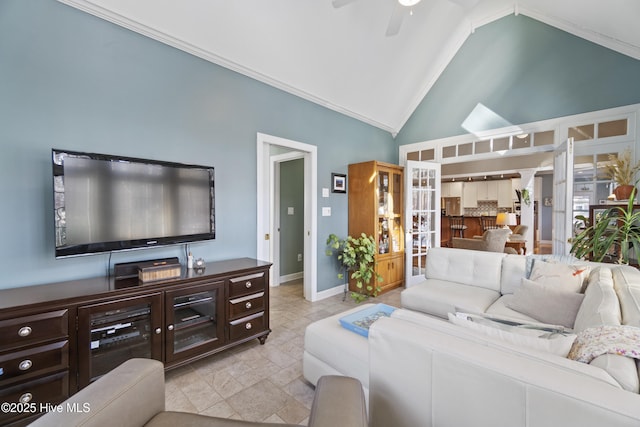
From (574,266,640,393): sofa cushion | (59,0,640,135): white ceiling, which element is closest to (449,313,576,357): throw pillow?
(574,266,640,393): sofa cushion

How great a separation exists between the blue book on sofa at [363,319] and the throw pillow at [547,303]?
3.55ft

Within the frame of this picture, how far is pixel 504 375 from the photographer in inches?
33.4

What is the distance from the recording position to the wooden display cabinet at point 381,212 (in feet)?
13.4

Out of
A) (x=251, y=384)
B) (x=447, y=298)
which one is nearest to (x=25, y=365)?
(x=251, y=384)

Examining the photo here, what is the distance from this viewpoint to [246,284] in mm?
2441

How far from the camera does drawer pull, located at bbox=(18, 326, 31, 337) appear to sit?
4.88 ft

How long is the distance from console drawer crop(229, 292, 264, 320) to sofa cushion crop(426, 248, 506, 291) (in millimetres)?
2002

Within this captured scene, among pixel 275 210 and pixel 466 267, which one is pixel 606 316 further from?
pixel 275 210

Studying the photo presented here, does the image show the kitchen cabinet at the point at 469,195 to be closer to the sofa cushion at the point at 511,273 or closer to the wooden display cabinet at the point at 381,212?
the wooden display cabinet at the point at 381,212

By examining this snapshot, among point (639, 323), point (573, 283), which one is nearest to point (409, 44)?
point (573, 283)

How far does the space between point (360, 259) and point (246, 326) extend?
202cm

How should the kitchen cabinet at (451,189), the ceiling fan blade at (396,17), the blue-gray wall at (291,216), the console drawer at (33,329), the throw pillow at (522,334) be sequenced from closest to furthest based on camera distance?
Result: the throw pillow at (522,334), the console drawer at (33,329), the ceiling fan blade at (396,17), the blue-gray wall at (291,216), the kitchen cabinet at (451,189)

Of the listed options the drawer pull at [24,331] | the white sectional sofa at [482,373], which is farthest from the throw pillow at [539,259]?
the drawer pull at [24,331]

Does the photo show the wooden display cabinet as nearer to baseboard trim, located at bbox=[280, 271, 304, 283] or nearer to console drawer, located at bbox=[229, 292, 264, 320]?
baseboard trim, located at bbox=[280, 271, 304, 283]
